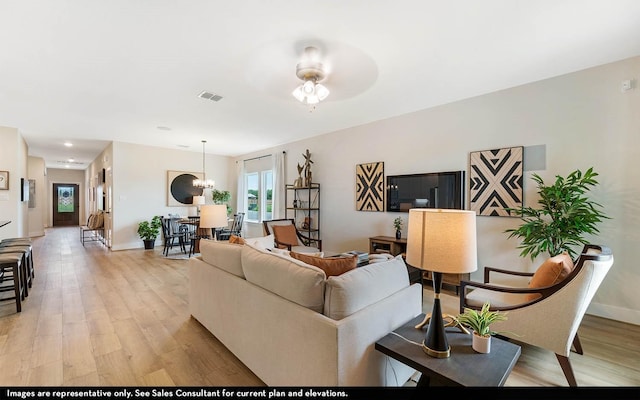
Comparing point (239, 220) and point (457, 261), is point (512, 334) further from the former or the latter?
point (239, 220)

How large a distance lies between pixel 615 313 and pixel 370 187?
10.6 feet

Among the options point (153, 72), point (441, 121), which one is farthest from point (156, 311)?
point (441, 121)

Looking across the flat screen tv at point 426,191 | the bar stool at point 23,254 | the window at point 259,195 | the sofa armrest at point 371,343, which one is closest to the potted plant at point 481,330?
the sofa armrest at point 371,343

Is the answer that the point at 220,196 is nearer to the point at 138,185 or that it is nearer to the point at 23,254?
the point at 138,185

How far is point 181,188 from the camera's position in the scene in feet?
24.8

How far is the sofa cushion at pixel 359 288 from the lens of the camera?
1.47 m

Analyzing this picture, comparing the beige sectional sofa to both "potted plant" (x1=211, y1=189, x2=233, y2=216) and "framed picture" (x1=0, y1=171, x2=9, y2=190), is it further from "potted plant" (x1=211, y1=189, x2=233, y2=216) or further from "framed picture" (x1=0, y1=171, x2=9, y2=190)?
"potted plant" (x1=211, y1=189, x2=233, y2=216)

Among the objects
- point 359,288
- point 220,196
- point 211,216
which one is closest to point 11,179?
point 220,196

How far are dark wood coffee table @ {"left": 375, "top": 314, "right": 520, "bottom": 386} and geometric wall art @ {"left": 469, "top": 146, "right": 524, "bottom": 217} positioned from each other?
239 centimetres

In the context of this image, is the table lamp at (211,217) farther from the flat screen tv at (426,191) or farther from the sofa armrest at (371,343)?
the flat screen tv at (426,191)

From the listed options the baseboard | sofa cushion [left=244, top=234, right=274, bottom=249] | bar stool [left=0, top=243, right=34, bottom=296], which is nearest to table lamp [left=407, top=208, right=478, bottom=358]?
sofa cushion [left=244, top=234, right=274, bottom=249]

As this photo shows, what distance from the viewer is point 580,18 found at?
208 centimetres

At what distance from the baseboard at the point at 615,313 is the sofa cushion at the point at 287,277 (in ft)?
10.6

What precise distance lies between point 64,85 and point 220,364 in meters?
3.62
